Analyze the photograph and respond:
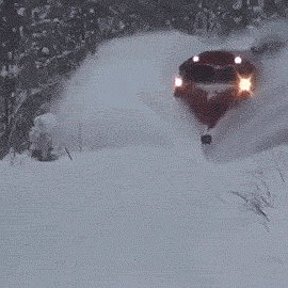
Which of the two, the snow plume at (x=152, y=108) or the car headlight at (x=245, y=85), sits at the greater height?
the car headlight at (x=245, y=85)

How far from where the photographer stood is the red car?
14.2 m

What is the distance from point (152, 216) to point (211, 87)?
620 centimetres

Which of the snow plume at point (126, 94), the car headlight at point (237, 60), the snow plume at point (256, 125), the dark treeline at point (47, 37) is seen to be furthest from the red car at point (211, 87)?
the dark treeline at point (47, 37)

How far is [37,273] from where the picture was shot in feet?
22.3

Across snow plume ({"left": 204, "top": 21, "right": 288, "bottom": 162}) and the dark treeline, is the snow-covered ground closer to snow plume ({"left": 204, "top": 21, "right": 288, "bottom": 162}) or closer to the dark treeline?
snow plume ({"left": 204, "top": 21, "right": 288, "bottom": 162})

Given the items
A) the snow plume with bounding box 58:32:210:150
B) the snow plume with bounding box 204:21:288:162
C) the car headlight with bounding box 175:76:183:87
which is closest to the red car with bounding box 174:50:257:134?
the car headlight with bounding box 175:76:183:87

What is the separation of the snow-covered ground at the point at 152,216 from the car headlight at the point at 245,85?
0.47 m

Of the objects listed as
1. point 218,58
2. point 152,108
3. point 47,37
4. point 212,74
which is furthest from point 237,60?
point 47,37

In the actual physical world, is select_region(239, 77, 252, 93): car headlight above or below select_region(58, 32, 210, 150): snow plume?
above

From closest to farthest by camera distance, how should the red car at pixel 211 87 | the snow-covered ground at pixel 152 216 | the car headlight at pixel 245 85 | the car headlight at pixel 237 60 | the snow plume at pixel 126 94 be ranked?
the snow-covered ground at pixel 152 216 → the red car at pixel 211 87 → the car headlight at pixel 245 85 → the car headlight at pixel 237 60 → the snow plume at pixel 126 94

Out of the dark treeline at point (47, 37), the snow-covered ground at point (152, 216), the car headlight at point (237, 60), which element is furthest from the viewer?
the dark treeline at point (47, 37)

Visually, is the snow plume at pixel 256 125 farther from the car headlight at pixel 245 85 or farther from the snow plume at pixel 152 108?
the car headlight at pixel 245 85

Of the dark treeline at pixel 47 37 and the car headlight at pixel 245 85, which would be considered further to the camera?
the dark treeline at pixel 47 37

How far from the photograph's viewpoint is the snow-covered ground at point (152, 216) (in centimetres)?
664
